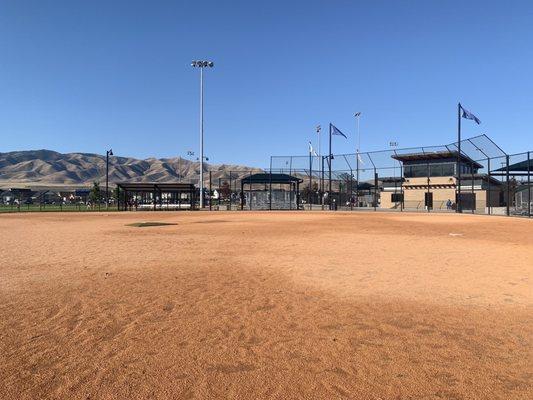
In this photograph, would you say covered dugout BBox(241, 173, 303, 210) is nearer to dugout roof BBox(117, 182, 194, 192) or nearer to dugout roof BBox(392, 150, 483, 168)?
dugout roof BBox(117, 182, 194, 192)

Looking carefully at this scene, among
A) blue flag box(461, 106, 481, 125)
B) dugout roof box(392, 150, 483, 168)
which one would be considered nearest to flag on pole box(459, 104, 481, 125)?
blue flag box(461, 106, 481, 125)

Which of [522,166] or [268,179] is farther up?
[522,166]

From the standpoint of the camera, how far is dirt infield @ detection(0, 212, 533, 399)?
3.72 m

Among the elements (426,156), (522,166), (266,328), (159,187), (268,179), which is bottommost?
(266,328)

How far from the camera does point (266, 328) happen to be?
17.1ft

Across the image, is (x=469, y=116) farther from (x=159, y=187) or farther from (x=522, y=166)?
(x=159, y=187)

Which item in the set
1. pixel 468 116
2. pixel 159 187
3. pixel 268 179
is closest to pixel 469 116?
pixel 468 116

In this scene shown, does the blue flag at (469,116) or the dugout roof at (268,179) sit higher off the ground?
the blue flag at (469,116)

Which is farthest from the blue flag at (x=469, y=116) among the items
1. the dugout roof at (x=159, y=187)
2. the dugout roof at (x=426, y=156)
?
the dugout roof at (x=159, y=187)

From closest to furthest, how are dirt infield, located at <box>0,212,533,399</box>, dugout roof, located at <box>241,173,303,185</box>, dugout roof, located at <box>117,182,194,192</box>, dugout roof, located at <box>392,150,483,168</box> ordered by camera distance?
dirt infield, located at <box>0,212,533,399</box> → dugout roof, located at <box>117,182,194,192</box> → dugout roof, located at <box>241,173,303,185</box> → dugout roof, located at <box>392,150,483,168</box>

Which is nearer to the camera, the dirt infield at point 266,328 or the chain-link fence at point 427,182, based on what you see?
the dirt infield at point 266,328

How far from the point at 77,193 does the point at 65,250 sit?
278 ft

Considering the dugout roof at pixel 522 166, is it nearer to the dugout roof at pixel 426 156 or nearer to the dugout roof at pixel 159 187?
the dugout roof at pixel 426 156

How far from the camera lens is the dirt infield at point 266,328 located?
12.2 feet
